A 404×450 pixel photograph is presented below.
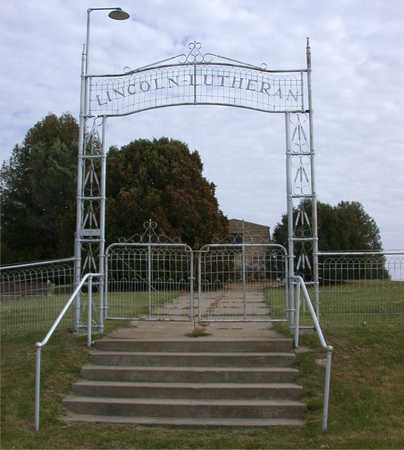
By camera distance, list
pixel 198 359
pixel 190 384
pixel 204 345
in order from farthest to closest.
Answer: pixel 204 345 < pixel 198 359 < pixel 190 384

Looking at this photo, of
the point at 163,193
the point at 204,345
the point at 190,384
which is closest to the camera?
the point at 190,384

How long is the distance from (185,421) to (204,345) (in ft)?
6.05

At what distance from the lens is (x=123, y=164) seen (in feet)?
94.8

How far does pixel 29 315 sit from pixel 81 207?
3.78 m

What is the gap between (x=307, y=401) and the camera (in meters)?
7.47

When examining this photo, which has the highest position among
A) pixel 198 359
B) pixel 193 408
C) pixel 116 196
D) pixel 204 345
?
pixel 116 196

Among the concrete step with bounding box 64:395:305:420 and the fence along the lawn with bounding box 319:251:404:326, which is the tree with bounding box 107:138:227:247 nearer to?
the fence along the lawn with bounding box 319:251:404:326

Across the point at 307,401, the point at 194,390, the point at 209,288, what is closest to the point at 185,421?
the point at 194,390

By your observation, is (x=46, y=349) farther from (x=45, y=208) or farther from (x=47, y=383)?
(x=45, y=208)

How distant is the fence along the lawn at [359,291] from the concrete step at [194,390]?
2969mm

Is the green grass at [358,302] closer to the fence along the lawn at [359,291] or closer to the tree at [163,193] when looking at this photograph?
the fence along the lawn at [359,291]

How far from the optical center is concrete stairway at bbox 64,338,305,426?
24.2ft

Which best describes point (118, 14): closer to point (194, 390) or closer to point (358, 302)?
point (194, 390)

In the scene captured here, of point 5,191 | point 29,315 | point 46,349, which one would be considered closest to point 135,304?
point 29,315
